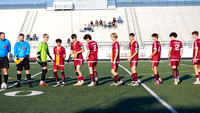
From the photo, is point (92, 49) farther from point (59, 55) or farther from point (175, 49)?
point (175, 49)

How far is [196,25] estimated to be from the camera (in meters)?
43.1

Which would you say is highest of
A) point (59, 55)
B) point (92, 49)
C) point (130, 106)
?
point (92, 49)

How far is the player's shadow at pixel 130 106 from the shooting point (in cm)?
541

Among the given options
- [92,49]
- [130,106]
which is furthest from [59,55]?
[130,106]

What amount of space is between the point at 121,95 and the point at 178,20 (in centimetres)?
3999

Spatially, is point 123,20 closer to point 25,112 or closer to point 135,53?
point 135,53

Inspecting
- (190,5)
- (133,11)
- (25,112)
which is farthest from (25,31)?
(25,112)

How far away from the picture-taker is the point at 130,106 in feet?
19.2

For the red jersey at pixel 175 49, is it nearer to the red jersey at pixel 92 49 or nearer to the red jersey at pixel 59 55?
the red jersey at pixel 92 49

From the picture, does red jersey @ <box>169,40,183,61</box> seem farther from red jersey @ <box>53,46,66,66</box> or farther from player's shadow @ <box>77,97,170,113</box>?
red jersey @ <box>53,46,66,66</box>

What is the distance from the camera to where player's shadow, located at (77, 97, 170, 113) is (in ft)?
17.7

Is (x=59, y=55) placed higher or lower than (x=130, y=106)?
higher

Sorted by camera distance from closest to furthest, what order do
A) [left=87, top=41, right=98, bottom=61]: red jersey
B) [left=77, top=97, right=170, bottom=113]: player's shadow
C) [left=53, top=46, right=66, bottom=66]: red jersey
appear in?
[left=77, top=97, right=170, bottom=113]: player's shadow < [left=87, top=41, right=98, bottom=61]: red jersey < [left=53, top=46, right=66, bottom=66]: red jersey

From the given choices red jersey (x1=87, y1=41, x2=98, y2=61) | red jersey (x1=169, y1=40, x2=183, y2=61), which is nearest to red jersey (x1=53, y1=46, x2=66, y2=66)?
red jersey (x1=87, y1=41, x2=98, y2=61)
